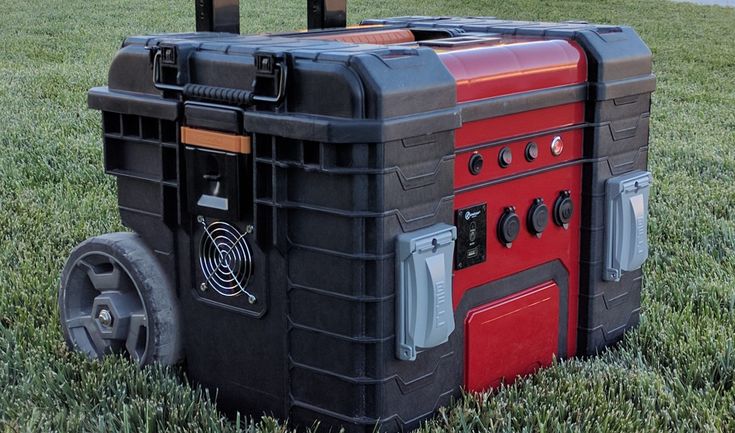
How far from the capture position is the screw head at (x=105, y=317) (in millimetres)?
3068

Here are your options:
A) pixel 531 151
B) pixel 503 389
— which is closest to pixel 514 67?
pixel 531 151

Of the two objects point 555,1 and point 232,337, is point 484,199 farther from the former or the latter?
point 555,1

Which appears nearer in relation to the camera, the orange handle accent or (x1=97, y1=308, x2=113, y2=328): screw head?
the orange handle accent

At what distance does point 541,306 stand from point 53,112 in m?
5.17

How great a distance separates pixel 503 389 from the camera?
9.52ft

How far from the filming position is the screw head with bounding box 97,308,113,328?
10.1ft

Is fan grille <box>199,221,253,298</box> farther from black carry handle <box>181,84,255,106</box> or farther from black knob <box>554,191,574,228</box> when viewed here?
black knob <box>554,191,574,228</box>

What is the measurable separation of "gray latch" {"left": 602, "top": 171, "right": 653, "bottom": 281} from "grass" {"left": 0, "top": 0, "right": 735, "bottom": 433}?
0.28 metres

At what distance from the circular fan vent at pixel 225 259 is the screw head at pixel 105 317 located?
0.39 m

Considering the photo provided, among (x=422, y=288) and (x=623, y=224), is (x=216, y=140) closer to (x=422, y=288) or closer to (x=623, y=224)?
(x=422, y=288)

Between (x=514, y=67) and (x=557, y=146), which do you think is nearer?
(x=514, y=67)

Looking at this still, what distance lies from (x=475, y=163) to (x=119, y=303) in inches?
44.1

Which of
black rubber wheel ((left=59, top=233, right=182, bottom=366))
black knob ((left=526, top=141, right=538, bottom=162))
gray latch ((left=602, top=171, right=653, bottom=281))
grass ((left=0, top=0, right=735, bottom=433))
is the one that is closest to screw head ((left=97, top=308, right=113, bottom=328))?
black rubber wheel ((left=59, top=233, right=182, bottom=366))

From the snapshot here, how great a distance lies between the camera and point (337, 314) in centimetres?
253
